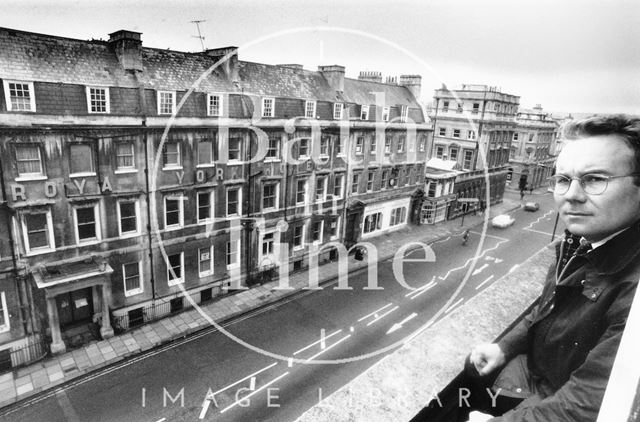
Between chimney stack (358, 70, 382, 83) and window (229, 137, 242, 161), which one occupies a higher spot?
chimney stack (358, 70, 382, 83)

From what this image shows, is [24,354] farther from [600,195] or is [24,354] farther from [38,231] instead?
[600,195]

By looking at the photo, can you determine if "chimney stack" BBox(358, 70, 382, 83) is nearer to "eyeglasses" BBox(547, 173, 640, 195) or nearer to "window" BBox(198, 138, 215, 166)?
"window" BBox(198, 138, 215, 166)

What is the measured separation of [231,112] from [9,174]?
10.8m

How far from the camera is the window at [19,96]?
14.9 meters

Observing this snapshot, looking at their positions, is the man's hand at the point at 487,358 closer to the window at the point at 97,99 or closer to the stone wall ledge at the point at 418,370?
the stone wall ledge at the point at 418,370

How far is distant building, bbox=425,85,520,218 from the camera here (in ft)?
156

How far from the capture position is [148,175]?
63.2ft

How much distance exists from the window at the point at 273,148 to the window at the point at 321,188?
Result: 463cm

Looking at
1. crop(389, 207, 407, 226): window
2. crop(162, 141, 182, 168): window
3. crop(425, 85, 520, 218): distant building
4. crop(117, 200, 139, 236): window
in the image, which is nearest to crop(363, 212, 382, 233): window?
crop(389, 207, 407, 226): window

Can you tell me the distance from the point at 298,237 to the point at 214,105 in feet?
37.4

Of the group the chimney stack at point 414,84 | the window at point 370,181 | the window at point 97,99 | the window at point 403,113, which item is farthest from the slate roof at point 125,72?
the chimney stack at point 414,84

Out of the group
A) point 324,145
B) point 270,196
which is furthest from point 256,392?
point 324,145

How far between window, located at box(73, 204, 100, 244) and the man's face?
1988 centimetres

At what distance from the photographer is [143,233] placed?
1986 cm
